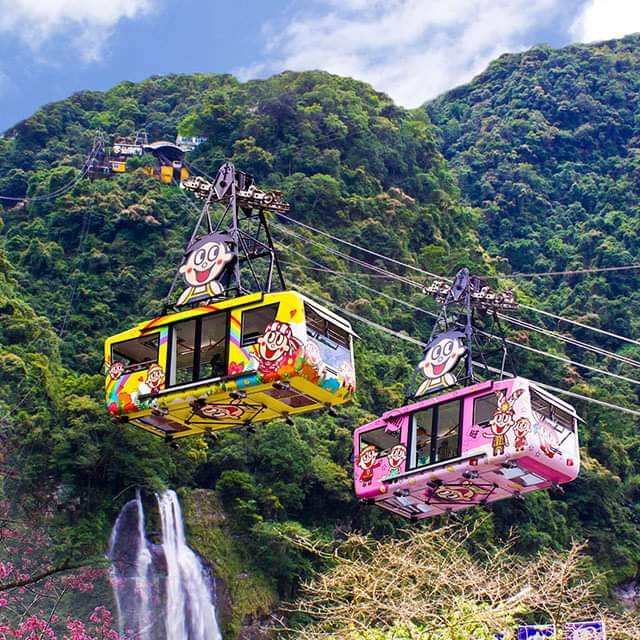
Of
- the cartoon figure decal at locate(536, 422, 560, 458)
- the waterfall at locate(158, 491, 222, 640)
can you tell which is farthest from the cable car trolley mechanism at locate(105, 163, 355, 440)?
the waterfall at locate(158, 491, 222, 640)

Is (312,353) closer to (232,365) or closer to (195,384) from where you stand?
(232,365)

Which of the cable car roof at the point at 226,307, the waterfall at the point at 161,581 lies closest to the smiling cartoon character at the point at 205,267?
the cable car roof at the point at 226,307

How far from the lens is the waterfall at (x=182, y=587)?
36.4 metres

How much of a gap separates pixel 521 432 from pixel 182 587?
63.1 ft

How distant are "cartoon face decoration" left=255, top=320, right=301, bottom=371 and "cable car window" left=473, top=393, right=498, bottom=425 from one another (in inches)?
167

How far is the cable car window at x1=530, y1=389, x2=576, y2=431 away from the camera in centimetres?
2114

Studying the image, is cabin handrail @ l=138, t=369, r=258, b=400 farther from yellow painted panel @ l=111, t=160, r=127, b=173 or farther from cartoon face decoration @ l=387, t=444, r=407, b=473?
yellow painted panel @ l=111, t=160, r=127, b=173

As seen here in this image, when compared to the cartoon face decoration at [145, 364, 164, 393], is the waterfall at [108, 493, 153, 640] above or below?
above

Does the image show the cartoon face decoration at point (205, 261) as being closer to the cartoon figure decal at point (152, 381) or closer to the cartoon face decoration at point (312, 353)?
the cartoon figure decal at point (152, 381)

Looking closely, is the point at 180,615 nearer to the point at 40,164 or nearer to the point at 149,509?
the point at 149,509

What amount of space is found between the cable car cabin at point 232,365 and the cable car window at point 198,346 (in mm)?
15

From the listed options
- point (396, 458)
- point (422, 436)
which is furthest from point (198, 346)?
point (422, 436)

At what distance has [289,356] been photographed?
60.3 feet

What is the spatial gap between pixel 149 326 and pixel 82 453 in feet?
55.6
